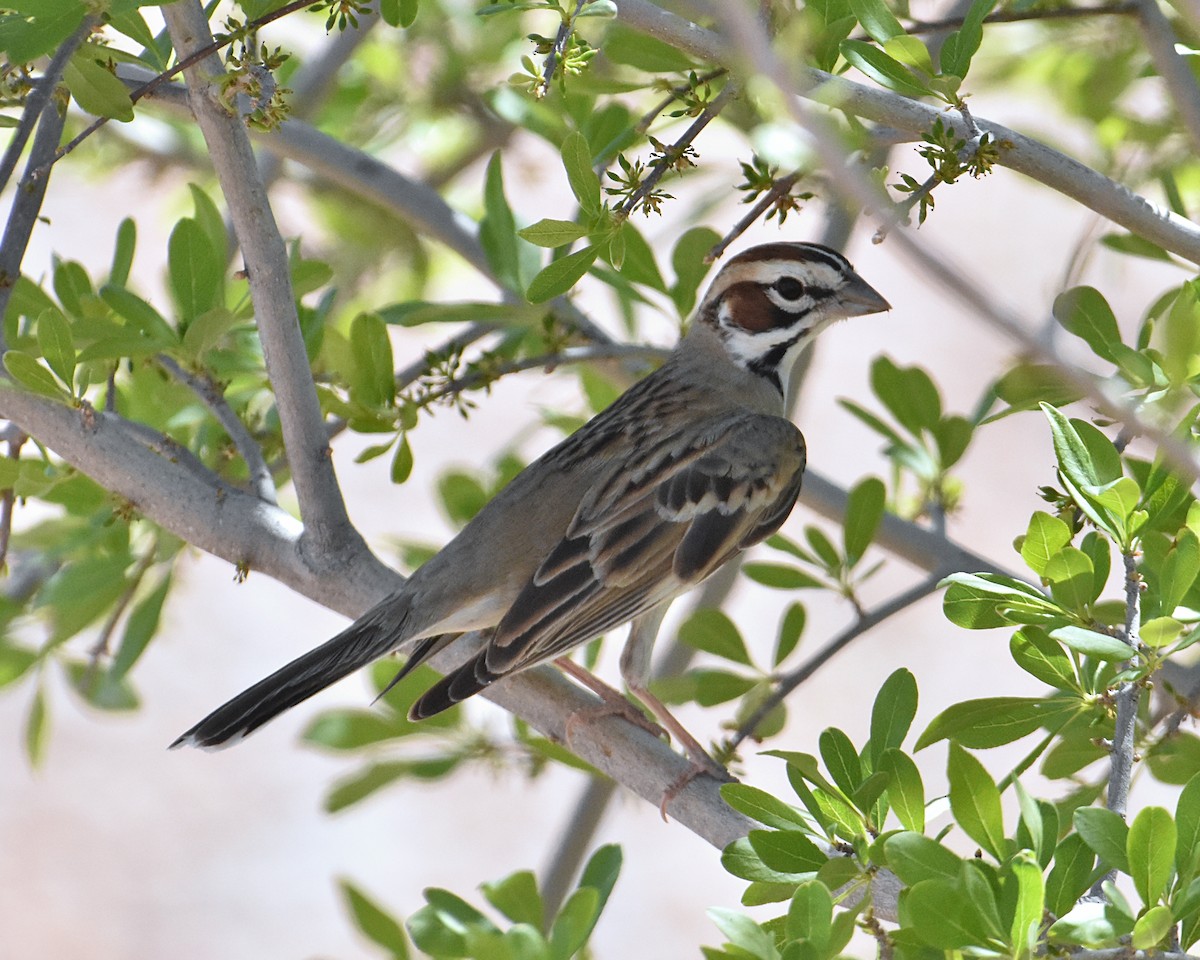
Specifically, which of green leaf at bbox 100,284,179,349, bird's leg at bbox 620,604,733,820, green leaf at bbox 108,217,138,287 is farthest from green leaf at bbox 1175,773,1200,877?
green leaf at bbox 108,217,138,287

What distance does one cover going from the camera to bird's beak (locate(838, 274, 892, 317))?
398cm

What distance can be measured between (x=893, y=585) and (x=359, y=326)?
216 inches

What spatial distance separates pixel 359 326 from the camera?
127 inches

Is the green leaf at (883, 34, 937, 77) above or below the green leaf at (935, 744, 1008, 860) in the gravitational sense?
above

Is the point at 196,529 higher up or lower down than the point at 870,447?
lower down

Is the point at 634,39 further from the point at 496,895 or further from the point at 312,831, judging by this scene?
the point at 312,831

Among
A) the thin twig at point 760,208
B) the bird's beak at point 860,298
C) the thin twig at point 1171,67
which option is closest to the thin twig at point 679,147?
the thin twig at point 760,208

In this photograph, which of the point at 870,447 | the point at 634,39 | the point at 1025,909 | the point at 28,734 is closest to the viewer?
the point at 1025,909

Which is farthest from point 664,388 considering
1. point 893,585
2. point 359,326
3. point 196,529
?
point 893,585

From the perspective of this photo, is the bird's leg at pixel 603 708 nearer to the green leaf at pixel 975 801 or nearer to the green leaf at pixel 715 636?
the green leaf at pixel 715 636

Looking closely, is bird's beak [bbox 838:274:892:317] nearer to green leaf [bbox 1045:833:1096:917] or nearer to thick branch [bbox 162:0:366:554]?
thick branch [bbox 162:0:366:554]

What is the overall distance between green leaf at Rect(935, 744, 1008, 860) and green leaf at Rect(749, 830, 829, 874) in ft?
0.80

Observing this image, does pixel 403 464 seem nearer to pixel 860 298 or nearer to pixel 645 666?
pixel 645 666

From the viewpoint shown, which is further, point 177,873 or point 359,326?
point 177,873
